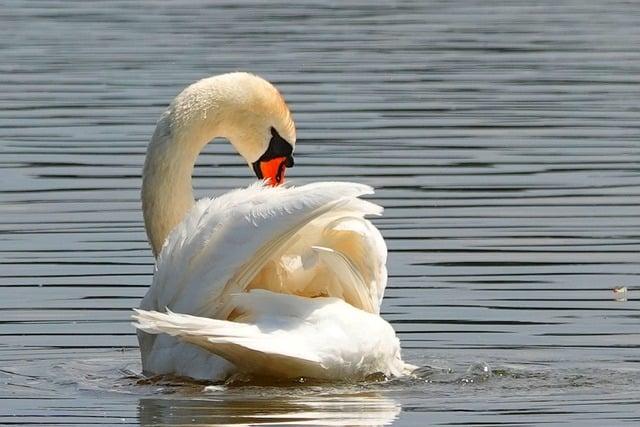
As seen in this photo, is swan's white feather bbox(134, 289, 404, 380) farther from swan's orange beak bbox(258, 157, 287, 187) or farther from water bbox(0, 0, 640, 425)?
swan's orange beak bbox(258, 157, 287, 187)

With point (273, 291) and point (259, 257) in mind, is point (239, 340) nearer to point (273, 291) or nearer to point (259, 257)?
point (259, 257)

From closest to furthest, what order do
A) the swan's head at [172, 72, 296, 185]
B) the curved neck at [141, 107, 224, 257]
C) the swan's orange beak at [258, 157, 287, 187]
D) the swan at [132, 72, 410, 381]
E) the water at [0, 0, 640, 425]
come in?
the swan at [132, 72, 410, 381], the water at [0, 0, 640, 425], the curved neck at [141, 107, 224, 257], the swan's head at [172, 72, 296, 185], the swan's orange beak at [258, 157, 287, 187]

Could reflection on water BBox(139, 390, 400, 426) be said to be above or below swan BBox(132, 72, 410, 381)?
below

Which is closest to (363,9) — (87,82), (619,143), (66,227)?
(87,82)

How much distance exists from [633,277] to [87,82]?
11.1 metres

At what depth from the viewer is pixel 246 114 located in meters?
10.2

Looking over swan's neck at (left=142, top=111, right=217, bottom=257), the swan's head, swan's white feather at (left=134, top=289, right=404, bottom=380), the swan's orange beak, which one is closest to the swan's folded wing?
swan's white feather at (left=134, top=289, right=404, bottom=380)

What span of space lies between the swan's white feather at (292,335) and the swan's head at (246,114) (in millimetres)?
1630

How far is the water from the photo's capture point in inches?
348

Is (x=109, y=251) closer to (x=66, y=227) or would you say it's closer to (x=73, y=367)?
(x=66, y=227)

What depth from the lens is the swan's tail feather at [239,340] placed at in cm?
829

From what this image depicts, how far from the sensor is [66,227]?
13.1 m

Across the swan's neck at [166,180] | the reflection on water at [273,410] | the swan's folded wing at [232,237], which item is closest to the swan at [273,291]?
the swan's folded wing at [232,237]

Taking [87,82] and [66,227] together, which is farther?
[87,82]
